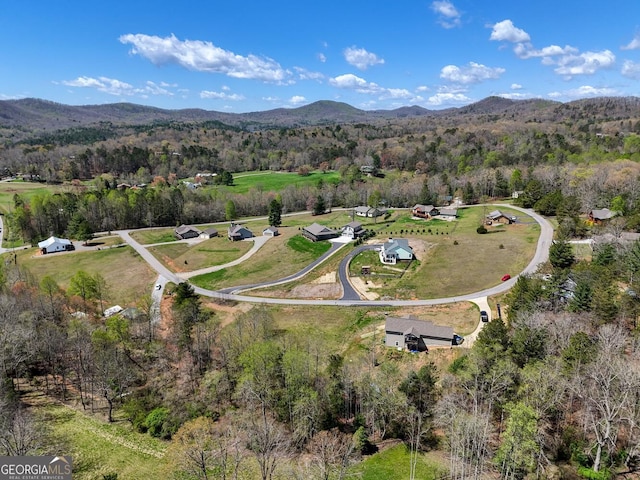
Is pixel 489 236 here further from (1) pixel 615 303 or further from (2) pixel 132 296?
(2) pixel 132 296

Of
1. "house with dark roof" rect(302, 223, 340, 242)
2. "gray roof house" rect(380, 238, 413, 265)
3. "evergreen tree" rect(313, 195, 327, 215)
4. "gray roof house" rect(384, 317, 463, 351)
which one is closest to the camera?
"gray roof house" rect(384, 317, 463, 351)

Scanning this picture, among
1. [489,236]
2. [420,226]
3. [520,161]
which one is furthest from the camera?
[520,161]

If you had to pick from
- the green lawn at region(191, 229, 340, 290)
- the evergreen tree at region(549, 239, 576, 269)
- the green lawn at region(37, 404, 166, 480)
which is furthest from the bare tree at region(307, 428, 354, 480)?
the evergreen tree at region(549, 239, 576, 269)

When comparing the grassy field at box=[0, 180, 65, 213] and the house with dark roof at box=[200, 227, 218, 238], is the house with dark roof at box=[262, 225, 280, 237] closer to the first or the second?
the house with dark roof at box=[200, 227, 218, 238]

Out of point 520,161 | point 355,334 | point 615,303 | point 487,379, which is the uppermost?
point 520,161

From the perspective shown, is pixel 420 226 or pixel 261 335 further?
pixel 420 226

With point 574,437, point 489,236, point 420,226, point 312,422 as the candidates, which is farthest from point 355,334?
point 420,226

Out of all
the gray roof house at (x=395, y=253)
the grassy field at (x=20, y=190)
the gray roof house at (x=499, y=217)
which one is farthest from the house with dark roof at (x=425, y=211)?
the grassy field at (x=20, y=190)
